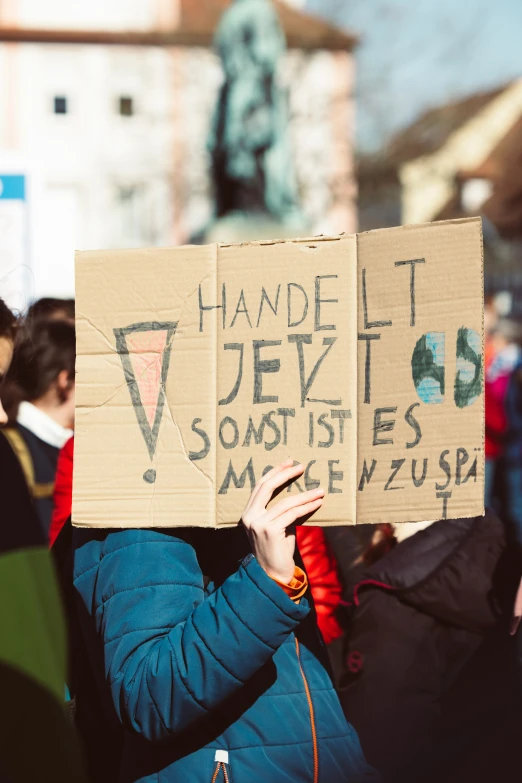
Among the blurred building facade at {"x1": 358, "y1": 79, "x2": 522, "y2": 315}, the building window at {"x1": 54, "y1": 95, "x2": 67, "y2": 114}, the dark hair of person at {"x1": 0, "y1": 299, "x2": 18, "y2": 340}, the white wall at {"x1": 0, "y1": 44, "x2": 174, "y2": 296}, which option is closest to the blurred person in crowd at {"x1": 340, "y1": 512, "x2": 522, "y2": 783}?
the dark hair of person at {"x1": 0, "y1": 299, "x2": 18, "y2": 340}

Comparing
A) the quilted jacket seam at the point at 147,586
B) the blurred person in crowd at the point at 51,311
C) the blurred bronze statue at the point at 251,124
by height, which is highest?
the blurred bronze statue at the point at 251,124

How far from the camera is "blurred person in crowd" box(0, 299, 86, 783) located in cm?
110

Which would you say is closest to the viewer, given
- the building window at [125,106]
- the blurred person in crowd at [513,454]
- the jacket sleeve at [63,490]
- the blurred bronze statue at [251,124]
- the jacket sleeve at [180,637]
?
the jacket sleeve at [180,637]

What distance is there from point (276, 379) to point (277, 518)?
0.84 ft

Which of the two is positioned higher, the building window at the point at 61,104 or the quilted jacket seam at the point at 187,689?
the building window at the point at 61,104

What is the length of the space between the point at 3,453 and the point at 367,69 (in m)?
22.5

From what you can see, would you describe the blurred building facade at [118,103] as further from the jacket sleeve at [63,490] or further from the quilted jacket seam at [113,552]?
the quilted jacket seam at [113,552]

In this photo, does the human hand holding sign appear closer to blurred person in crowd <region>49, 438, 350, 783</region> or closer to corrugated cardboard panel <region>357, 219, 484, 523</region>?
corrugated cardboard panel <region>357, 219, 484, 523</region>

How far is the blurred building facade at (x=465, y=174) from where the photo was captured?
20016mm

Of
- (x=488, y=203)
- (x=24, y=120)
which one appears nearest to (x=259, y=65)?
(x=488, y=203)

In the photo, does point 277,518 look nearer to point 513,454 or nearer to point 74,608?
point 74,608

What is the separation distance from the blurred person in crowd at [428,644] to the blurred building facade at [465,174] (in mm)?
11589

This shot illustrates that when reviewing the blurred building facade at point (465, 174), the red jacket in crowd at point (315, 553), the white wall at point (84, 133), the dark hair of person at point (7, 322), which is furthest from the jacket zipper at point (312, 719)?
the white wall at point (84, 133)

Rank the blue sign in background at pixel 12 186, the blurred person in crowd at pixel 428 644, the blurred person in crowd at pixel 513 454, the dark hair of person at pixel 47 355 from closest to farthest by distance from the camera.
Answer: the blurred person in crowd at pixel 428 644 < the dark hair of person at pixel 47 355 < the blue sign in background at pixel 12 186 < the blurred person in crowd at pixel 513 454
